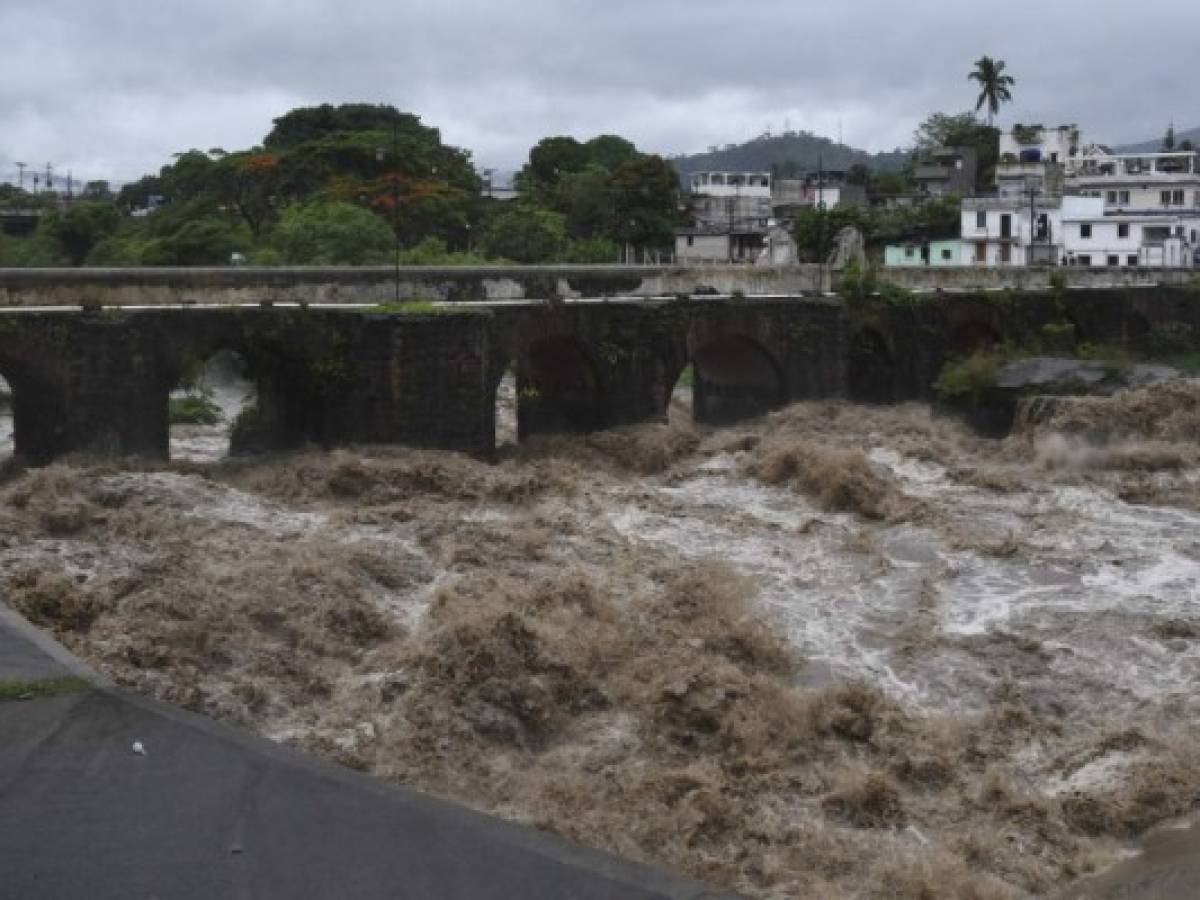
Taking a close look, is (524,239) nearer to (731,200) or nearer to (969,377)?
(969,377)

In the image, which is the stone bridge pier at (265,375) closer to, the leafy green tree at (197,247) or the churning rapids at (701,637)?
the churning rapids at (701,637)

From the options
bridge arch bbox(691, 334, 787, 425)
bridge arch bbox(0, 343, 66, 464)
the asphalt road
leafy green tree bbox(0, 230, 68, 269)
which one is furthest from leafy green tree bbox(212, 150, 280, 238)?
the asphalt road

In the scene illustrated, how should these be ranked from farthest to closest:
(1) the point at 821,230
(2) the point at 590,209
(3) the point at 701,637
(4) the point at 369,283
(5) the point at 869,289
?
(2) the point at 590,209
(1) the point at 821,230
(5) the point at 869,289
(4) the point at 369,283
(3) the point at 701,637

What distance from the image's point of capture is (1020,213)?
148 feet

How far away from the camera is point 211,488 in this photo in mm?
17656

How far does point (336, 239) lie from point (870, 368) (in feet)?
46.2

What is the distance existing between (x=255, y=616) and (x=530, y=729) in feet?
11.0

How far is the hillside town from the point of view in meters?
45.2

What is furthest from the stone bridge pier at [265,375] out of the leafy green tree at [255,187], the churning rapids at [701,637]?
the leafy green tree at [255,187]

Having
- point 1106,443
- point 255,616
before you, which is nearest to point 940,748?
point 255,616

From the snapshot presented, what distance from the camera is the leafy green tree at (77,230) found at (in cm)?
4925

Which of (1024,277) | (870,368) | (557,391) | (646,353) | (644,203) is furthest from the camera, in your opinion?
(644,203)

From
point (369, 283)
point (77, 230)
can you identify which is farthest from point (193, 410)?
point (77, 230)

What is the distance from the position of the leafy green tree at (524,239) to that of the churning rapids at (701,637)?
21.3 m
